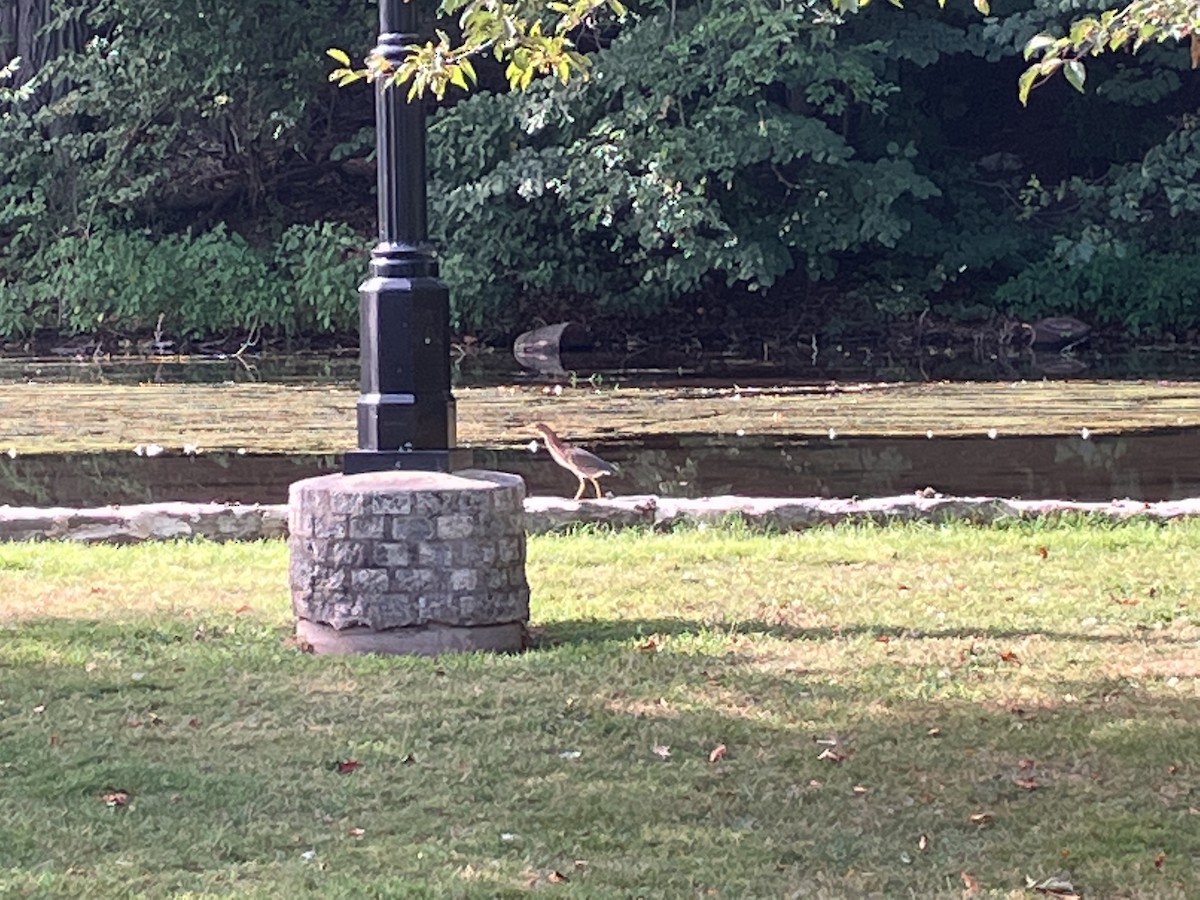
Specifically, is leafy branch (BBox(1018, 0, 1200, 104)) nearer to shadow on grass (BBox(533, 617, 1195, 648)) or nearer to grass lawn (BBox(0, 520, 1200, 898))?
grass lawn (BBox(0, 520, 1200, 898))

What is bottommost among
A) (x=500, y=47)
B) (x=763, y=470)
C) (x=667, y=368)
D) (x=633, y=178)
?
(x=763, y=470)

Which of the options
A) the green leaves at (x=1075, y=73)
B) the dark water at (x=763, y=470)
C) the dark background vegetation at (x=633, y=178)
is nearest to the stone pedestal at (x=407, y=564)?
the green leaves at (x=1075, y=73)

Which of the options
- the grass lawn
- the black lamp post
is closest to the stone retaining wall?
the grass lawn

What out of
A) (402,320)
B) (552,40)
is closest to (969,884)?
(552,40)

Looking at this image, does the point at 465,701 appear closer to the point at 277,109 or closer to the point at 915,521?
the point at 915,521

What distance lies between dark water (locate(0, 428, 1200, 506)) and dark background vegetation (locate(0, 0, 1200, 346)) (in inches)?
371

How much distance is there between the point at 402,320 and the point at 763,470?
574cm

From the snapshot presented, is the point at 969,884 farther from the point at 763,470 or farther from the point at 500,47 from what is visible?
the point at 763,470

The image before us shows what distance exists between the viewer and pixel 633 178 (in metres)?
22.1

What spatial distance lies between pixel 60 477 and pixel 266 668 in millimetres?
6256

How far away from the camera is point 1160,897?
3779 millimetres

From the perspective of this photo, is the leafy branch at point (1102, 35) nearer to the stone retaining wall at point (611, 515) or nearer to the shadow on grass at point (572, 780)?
the shadow on grass at point (572, 780)

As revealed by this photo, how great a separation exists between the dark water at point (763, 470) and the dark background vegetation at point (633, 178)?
9.43m

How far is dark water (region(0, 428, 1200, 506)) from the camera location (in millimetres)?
10938
